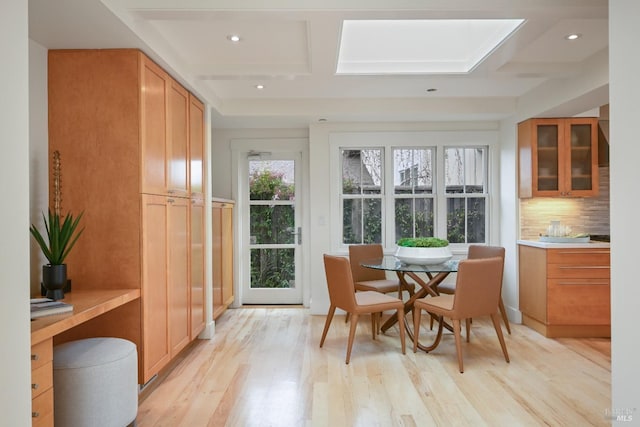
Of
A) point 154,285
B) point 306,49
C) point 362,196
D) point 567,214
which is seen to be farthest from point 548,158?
point 154,285

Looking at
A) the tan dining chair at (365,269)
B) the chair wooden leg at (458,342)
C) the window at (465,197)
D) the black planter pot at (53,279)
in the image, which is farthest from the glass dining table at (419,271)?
the black planter pot at (53,279)

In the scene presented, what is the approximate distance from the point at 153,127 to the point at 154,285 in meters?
1.07

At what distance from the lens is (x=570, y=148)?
440cm

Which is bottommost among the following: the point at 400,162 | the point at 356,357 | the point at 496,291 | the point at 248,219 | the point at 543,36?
the point at 356,357

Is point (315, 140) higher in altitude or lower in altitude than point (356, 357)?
higher

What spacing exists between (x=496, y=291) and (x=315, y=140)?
2.68 metres

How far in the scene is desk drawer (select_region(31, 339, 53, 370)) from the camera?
5.58 feet

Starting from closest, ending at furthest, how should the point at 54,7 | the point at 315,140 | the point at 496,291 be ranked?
the point at 54,7, the point at 496,291, the point at 315,140

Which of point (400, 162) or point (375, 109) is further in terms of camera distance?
point (400, 162)

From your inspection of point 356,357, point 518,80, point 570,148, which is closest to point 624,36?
point 518,80

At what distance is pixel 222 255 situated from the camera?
4.79 m

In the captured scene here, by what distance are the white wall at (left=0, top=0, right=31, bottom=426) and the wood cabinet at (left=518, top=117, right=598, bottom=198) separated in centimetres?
441

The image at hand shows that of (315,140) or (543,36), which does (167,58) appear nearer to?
(315,140)

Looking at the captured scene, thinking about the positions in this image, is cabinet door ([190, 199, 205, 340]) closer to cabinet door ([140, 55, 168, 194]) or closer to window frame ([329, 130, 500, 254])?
cabinet door ([140, 55, 168, 194])
